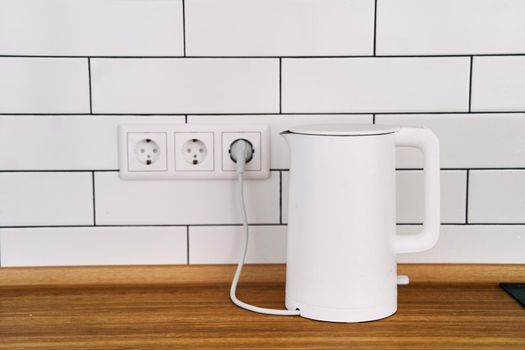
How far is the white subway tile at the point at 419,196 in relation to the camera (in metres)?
0.94

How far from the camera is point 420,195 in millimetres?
942

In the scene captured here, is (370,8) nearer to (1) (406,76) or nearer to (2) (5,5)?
(1) (406,76)

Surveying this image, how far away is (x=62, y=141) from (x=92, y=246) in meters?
0.16

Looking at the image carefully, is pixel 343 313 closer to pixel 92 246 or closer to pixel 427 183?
pixel 427 183

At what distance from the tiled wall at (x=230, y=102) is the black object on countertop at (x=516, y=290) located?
0.04m

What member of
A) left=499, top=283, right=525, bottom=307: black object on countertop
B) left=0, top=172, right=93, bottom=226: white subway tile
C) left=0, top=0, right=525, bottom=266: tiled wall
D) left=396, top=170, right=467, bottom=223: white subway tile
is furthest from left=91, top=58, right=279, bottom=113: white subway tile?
left=499, top=283, right=525, bottom=307: black object on countertop

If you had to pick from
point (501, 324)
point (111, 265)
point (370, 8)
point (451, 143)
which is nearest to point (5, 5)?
point (111, 265)

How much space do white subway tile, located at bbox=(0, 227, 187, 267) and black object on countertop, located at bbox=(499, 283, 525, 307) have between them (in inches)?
17.9

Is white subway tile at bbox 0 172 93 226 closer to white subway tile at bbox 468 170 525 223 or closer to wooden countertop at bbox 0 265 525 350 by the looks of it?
wooden countertop at bbox 0 265 525 350

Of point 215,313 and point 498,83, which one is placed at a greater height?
point 498,83

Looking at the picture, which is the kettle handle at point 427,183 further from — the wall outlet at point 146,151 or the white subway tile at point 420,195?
the wall outlet at point 146,151

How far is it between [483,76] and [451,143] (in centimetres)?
10

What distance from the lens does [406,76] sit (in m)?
0.92

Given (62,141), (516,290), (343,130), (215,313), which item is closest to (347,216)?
(343,130)
